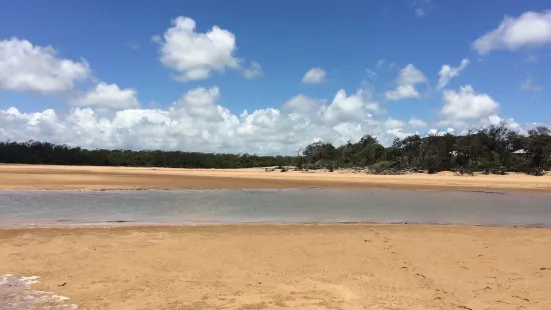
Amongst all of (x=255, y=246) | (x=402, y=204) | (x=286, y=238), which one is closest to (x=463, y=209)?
(x=402, y=204)

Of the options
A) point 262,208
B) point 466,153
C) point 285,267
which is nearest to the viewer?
point 285,267

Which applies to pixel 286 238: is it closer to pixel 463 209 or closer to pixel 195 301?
pixel 195 301

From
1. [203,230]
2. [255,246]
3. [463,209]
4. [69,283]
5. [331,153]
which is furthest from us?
[331,153]

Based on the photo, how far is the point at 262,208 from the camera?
17922 mm

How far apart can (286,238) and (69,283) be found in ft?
17.3

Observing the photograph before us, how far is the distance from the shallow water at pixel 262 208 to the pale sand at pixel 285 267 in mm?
2406

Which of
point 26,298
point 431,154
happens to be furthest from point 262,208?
point 431,154

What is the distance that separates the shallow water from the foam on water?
676cm

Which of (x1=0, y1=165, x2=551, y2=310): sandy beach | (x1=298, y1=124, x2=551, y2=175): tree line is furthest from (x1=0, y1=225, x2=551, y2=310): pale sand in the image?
(x1=298, y1=124, x2=551, y2=175): tree line

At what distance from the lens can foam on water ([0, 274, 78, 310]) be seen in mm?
5736

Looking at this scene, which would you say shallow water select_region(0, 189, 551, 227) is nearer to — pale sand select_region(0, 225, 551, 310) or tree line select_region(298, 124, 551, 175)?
pale sand select_region(0, 225, 551, 310)

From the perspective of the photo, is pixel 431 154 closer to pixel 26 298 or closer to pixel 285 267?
pixel 285 267

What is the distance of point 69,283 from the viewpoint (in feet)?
22.5

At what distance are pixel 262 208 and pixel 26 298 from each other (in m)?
12.2
